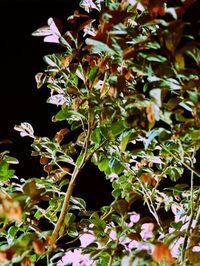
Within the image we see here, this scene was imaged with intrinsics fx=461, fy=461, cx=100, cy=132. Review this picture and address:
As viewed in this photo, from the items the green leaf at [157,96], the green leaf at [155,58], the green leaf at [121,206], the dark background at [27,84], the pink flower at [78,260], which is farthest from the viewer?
the dark background at [27,84]

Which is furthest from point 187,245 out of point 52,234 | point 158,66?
point 158,66

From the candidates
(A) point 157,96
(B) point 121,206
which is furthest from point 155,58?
(B) point 121,206

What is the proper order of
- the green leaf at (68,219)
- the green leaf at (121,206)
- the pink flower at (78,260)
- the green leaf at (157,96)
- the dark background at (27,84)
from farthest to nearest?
1. the dark background at (27,84)
2. the green leaf at (68,219)
3. the pink flower at (78,260)
4. the green leaf at (121,206)
5. the green leaf at (157,96)

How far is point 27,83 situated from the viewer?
8.15 ft

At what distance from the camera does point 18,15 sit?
2.40 m

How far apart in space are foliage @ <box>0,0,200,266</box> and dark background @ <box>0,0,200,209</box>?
848mm

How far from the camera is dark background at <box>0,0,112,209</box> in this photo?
2.40 meters

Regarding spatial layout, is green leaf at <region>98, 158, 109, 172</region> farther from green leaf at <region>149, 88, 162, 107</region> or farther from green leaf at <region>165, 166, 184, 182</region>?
green leaf at <region>149, 88, 162, 107</region>

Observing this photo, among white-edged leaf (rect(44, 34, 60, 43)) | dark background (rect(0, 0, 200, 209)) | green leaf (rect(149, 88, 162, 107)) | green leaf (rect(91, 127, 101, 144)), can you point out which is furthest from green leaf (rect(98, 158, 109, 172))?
dark background (rect(0, 0, 200, 209))

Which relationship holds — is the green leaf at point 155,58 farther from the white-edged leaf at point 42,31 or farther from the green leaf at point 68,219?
the green leaf at point 68,219

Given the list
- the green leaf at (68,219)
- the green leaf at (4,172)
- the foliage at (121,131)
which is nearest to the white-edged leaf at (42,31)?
the foliage at (121,131)

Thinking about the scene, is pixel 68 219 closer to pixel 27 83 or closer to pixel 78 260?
pixel 78 260

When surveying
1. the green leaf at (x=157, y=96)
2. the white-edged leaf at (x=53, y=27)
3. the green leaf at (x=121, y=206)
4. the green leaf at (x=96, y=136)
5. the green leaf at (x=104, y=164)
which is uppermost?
the white-edged leaf at (x=53, y=27)

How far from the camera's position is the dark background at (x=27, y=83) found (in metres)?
2.40
